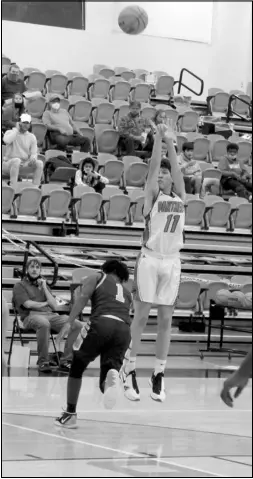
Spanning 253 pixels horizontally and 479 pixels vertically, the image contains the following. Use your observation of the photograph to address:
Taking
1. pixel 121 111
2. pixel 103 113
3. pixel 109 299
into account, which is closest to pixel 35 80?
pixel 103 113

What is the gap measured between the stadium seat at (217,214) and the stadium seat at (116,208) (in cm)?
145

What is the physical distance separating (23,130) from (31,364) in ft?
14.8

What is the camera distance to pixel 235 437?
8.93 m

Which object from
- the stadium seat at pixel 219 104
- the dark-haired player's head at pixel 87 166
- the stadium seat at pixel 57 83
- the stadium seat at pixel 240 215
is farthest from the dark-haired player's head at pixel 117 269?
the stadium seat at pixel 219 104

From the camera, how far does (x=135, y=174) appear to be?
54.6 ft

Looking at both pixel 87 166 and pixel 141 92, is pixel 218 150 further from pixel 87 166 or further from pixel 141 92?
pixel 87 166

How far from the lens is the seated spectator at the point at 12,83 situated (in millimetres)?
17359

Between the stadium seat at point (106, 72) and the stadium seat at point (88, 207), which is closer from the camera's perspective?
the stadium seat at point (88, 207)

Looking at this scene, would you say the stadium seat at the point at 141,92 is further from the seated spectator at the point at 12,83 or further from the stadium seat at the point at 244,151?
the seated spectator at the point at 12,83

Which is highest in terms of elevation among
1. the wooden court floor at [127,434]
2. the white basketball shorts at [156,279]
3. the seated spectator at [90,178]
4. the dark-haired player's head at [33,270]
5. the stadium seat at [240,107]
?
the stadium seat at [240,107]

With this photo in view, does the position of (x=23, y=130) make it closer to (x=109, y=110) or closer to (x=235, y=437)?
(x=109, y=110)

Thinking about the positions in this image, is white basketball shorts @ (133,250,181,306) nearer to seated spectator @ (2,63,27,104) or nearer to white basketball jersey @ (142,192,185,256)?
white basketball jersey @ (142,192,185,256)

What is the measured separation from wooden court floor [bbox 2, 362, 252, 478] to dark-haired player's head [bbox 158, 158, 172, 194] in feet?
6.76

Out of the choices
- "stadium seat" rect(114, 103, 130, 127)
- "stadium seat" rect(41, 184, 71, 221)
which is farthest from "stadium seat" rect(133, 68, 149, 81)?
"stadium seat" rect(41, 184, 71, 221)
